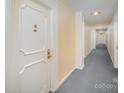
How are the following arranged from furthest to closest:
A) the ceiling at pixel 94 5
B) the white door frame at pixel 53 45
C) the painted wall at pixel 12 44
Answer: the ceiling at pixel 94 5, the white door frame at pixel 53 45, the painted wall at pixel 12 44

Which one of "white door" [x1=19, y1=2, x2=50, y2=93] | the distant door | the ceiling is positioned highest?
the ceiling

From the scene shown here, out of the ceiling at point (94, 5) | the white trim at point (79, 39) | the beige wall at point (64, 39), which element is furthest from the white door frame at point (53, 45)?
the white trim at point (79, 39)

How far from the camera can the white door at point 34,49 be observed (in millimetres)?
1403

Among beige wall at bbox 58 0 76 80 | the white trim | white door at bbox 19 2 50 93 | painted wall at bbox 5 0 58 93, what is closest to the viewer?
painted wall at bbox 5 0 58 93

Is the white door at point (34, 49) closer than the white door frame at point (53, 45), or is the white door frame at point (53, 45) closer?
the white door at point (34, 49)

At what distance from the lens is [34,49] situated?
1638mm

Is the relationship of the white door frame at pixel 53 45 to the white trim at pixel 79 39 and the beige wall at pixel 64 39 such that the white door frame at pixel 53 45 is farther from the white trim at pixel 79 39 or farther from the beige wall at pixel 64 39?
the white trim at pixel 79 39

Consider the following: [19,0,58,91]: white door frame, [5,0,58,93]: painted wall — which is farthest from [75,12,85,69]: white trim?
[5,0,58,93]: painted wall

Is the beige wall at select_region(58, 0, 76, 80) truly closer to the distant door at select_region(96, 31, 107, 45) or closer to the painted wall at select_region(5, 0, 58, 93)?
the painted wall at select_region(5, 0, 58, 93)

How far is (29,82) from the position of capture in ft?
5.08

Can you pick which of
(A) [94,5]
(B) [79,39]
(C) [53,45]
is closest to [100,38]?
(B) [79,39]

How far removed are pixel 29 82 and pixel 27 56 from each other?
411 mm

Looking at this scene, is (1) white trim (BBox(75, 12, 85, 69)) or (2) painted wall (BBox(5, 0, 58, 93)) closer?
(2) painted wall (BBox(5, 0, 58, 93))

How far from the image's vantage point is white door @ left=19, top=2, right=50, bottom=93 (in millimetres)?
1403
